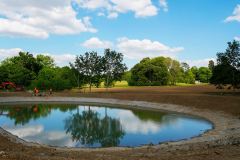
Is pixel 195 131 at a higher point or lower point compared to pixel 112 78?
lower

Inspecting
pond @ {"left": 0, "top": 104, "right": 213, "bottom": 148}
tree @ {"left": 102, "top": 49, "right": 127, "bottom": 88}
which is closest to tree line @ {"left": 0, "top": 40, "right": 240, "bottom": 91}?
tree @ {"left": 102, "top": 49, "right": 127, "bottom": 88}

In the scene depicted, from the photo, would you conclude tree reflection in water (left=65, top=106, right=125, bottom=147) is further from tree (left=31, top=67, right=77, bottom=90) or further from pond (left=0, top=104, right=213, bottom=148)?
tree (left=31, top=67, right=77, bottom=90)

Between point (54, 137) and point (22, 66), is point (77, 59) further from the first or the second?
point (54, 137)

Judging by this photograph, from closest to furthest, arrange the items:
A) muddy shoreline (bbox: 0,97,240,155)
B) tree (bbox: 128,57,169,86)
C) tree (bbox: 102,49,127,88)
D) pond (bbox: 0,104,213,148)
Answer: muddy shoreline (bbox: 0,97,240,155) < pond (bbox: 0,104,213,148) < tree (bbox: 102,49,127,88) < tree (bbox: 128,57,169,86)

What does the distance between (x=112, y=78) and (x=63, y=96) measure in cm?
1474

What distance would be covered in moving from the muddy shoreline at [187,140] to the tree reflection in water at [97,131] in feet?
16.6

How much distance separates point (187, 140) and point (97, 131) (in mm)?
11209

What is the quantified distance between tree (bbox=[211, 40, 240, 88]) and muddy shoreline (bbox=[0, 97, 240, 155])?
1171cm

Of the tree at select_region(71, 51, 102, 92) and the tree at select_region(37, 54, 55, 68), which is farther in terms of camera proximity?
the tree at select_region(37, 54, 55, 68)

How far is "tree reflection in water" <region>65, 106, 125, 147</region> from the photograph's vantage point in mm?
26859

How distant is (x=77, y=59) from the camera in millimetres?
77125

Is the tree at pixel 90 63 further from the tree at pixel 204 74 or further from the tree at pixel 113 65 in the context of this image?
the tree at pixel 204 74

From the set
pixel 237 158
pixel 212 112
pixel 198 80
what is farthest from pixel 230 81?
pixel 198 80

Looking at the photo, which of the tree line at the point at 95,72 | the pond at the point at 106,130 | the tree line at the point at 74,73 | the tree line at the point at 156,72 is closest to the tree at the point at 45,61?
the tree line at the point at 95,72
